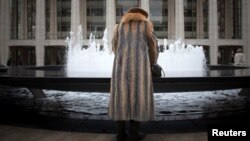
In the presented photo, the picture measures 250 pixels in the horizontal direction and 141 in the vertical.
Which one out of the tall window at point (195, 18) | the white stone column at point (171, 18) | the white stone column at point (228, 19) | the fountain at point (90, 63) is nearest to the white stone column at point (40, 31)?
the white stone column at point (171, 18)

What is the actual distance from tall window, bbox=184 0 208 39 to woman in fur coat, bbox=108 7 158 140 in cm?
4246

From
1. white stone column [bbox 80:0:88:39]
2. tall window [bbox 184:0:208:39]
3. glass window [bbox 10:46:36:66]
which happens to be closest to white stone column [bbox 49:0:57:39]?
glass window [bbox 10:46:36:66]

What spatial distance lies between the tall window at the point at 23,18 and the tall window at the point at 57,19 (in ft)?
7.71

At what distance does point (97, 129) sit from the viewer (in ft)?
17.1

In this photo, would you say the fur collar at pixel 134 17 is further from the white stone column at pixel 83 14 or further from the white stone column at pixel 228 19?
the white stone column at pixel 228 19

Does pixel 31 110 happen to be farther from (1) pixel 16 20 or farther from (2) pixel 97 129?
(1) pixel 16 20

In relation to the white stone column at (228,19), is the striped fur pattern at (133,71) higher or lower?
lower

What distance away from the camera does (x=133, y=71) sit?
14.5 ft

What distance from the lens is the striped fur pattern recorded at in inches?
173

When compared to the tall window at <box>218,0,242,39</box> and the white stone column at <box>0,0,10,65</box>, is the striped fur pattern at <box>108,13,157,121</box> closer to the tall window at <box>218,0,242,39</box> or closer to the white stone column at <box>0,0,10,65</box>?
the white stone column at <box>0,0,10,65</box>

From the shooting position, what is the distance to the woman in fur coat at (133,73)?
14.4 feet

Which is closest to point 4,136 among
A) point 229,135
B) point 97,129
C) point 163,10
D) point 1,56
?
point 97,129

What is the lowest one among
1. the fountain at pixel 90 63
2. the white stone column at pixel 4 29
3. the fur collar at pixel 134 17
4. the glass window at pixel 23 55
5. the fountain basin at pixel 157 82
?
the fountain basin at pixel 157 82

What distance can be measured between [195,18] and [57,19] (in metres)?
19.7
